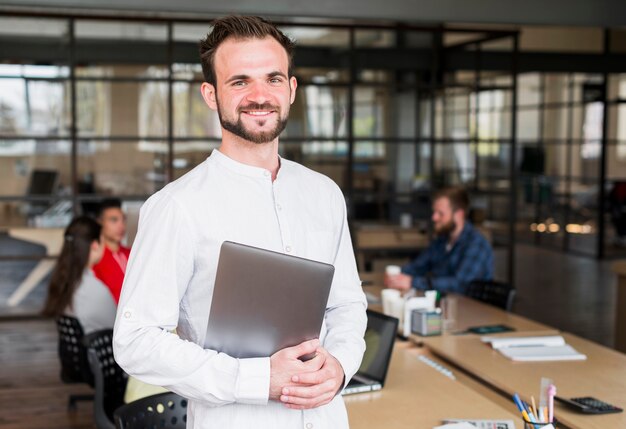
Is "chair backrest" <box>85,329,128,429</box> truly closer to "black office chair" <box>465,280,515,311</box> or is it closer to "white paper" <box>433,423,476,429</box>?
"white paper" <box>433,423,476,429</box>

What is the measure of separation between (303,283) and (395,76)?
7154mm

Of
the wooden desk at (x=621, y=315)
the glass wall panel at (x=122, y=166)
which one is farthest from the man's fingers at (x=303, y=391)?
the glass wall panel at (x=122, y=166)

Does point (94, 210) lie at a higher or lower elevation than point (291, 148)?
lower

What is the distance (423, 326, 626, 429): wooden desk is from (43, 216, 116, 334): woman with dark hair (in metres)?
1.96

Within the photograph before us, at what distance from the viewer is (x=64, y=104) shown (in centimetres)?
779

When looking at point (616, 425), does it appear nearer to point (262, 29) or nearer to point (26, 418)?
point (262, 29)

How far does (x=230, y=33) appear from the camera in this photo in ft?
5.70

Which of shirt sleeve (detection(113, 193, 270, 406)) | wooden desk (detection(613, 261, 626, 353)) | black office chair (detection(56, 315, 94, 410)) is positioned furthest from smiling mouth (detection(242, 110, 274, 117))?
wooden desk (detection(613, 261, 626, 353))

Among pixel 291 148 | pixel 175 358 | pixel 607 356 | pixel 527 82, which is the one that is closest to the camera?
pixel 175 358

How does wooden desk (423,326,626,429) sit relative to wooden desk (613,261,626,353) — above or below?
above

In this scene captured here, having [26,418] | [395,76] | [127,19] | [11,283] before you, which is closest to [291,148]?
[395,76]

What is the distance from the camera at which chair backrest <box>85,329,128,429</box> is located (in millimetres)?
3522

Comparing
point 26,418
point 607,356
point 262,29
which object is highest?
point 262,29

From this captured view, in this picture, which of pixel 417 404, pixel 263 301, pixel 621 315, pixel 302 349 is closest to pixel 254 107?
pixel 263 301
